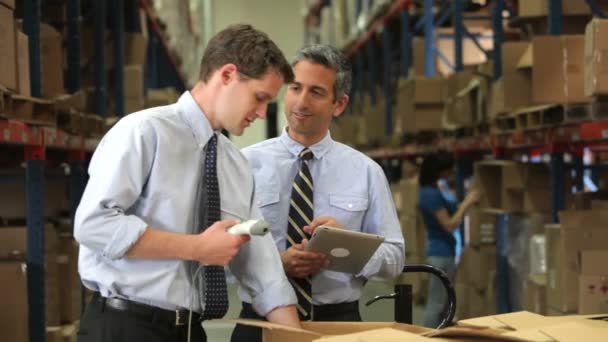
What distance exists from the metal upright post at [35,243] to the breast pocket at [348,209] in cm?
229

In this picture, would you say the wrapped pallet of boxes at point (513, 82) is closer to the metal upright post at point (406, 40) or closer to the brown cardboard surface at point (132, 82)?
the brown cardboard surface at point (132, 82)

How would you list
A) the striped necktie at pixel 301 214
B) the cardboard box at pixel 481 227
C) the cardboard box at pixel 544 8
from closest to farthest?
the striped necktie at pixel 301 214, the cardboard box at pixel 544 8, the cardboard box at pixel 481 227

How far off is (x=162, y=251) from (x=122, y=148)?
0.29 m

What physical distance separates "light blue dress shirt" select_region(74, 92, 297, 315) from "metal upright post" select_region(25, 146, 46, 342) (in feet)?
8.33

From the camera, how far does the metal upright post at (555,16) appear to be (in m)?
6.13

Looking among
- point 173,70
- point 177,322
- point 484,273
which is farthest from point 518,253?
point 173,70

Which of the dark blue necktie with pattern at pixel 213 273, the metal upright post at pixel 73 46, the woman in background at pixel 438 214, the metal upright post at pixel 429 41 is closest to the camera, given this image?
the dark blue necktie with pattern at pixel 213 273

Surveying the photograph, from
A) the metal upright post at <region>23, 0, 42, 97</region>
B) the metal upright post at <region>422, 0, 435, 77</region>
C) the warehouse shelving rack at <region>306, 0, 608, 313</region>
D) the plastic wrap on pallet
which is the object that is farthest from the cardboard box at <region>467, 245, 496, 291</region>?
the metal upright post at <region>23, 0, 42, 97</region>

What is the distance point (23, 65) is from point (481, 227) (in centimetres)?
449

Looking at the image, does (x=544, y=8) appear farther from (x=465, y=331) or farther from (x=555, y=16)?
(x=465, y=331)

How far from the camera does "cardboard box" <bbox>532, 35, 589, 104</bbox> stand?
5543 mm

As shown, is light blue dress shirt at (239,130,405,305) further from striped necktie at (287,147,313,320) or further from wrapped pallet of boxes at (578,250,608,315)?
wrapped pallet of boxes at (578,250,608,315)

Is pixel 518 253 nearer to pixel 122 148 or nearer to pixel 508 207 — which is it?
pixel 508 207

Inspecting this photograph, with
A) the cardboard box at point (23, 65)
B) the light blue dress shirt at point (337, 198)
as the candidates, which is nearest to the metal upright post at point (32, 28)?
the cardboard box at point (23, 65)
